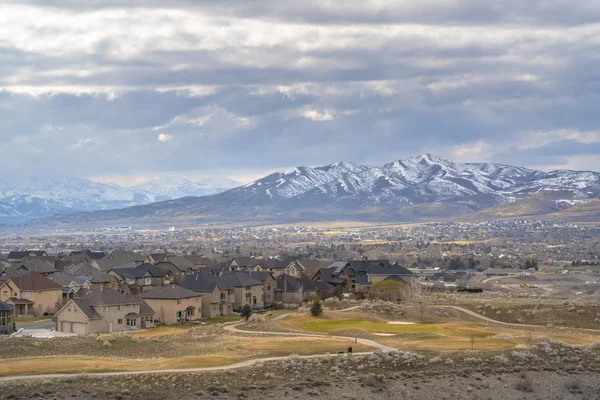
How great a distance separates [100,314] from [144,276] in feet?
136

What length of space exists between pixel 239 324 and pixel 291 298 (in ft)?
113

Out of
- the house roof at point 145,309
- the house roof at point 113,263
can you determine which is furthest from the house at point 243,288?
the house roof at point 113,263

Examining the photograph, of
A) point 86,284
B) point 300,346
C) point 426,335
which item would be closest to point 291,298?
point 86,284

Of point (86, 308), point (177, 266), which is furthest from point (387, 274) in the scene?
point (86, 308)

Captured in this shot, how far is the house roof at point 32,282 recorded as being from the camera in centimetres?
10881

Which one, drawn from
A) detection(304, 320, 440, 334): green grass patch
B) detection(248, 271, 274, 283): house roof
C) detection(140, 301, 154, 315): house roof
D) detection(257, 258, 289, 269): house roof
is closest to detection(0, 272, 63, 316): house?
detection(140, 301, 154, 315): house roof

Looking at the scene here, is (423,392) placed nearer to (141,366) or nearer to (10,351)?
(141,366)

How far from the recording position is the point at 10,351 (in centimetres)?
6419

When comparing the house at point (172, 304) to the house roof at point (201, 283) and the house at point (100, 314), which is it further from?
the house at point (100, 314)

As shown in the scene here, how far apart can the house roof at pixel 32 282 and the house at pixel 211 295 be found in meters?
16.3

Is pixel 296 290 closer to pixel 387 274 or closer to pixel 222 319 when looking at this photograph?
pixel 387 274

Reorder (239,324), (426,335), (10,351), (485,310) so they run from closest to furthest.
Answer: (10,351) < (426,335) < (239,324) < (485,310)

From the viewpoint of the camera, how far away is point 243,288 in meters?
116

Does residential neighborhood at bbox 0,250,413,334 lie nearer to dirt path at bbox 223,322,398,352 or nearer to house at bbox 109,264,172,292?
house at bbox 109,264,172,292
